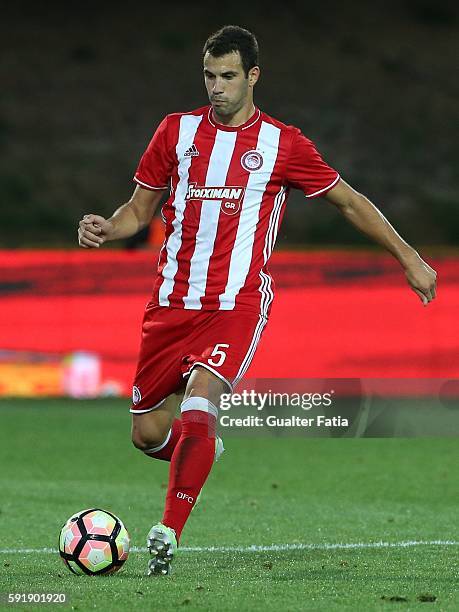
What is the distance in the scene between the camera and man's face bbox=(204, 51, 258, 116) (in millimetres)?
5520

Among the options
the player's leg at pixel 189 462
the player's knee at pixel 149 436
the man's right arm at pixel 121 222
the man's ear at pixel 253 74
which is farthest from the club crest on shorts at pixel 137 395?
the man's ear at pixel 253 74

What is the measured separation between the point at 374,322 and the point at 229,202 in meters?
10.4

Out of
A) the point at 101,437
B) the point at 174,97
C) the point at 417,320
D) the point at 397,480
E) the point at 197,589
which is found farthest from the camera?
the point at 174,97

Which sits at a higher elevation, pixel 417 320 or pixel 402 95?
pixel 402 95

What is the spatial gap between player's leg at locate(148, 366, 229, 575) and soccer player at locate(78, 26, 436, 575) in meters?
0.06

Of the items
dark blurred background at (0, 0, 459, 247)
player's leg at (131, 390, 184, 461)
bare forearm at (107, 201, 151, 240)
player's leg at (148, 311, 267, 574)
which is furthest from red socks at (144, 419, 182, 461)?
dark blurred background at (0, 0, 459, 247)

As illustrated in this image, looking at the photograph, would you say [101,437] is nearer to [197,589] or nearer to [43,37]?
[197,589]

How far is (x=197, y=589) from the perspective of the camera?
4805 millimetres

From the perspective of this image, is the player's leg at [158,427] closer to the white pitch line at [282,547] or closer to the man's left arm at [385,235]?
the white pitch line at [282,547]

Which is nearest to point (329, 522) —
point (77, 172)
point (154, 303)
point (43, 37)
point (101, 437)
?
point (154, 303)

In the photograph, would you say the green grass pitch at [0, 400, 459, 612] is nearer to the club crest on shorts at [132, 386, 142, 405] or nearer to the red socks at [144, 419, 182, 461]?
the red socks at [144, 419, 182, 461]

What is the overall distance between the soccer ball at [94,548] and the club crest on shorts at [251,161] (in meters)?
1.60

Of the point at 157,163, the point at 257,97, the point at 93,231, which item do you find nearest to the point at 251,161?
the point at 157,163

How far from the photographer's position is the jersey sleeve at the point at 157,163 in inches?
Result: 227
